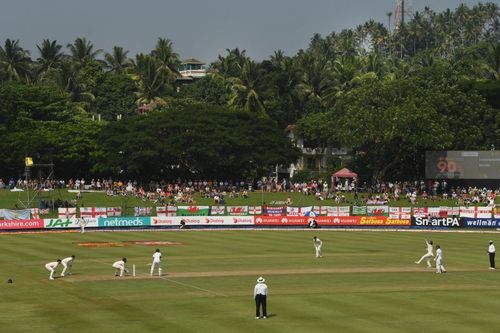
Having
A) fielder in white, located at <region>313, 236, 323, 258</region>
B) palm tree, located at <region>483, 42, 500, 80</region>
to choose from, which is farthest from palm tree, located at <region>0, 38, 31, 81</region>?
fielder in white, located at <region>313, 236, 323, 258</region>

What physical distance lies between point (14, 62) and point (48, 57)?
28.3ft

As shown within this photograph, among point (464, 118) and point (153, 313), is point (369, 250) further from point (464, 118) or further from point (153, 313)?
point (464, 118)

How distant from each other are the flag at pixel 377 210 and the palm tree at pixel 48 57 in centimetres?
8869

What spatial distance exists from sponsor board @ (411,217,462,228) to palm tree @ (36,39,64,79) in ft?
305

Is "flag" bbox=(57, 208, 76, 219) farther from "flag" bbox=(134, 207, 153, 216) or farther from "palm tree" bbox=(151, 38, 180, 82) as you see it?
"palm tree" bbox=(151, 38, 180, 82)

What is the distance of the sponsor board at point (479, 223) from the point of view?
93.8 metres

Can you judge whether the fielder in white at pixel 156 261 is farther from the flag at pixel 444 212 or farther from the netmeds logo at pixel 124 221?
the flag at pixel 444 212

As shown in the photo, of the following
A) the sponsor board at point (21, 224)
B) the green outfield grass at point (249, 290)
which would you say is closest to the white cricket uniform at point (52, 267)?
the green outfield grass at point (249, 290)

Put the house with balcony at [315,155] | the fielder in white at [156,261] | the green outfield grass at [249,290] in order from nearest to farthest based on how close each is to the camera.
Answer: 1. the green outfield grass at [249,290]
2. the fielder in white at [156,261]
3. the house with balcony at [315,155]

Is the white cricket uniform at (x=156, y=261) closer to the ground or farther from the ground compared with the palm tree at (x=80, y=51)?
closer to the ground

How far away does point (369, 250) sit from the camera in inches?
2731

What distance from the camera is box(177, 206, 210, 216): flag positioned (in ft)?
306

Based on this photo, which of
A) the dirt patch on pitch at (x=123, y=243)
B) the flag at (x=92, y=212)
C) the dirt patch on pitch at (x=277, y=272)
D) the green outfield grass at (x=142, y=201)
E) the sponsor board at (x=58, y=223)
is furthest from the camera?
the green outfield grass at (x=142, y=201)

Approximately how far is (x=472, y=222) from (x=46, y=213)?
40083 mm
